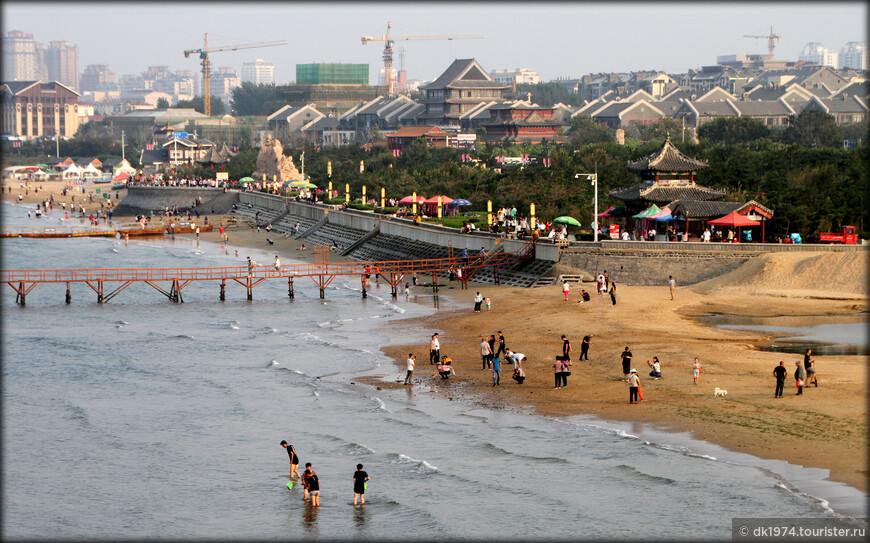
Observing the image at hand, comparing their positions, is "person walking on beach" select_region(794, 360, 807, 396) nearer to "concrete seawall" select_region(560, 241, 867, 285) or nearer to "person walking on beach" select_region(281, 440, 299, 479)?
"person walking on beach" select_region(281, 440, 299, 479)

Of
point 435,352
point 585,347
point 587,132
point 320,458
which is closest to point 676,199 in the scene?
point 585,347

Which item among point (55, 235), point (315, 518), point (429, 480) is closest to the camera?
point (315, 518)

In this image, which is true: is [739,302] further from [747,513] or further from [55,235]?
[55,235]

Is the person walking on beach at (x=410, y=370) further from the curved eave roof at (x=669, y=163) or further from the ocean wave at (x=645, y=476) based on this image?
the curved eave roof at (x=669, y=163)

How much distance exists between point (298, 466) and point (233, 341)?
881 inches

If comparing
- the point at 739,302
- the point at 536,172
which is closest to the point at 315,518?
the point at 739,302

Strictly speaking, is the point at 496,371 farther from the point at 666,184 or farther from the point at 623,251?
the point at 666,184

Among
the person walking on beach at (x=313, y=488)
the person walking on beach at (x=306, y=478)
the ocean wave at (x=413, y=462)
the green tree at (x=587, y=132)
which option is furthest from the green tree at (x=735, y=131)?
the person walking on beach at (x=313, y=488)

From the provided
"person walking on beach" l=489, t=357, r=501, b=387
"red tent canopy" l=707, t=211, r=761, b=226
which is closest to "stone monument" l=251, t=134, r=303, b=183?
"red tent canopy" l=707, t=211, r=761, b=226

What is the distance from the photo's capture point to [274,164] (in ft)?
503

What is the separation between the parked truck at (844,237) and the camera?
6394 cm

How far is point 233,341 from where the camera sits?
56.3m

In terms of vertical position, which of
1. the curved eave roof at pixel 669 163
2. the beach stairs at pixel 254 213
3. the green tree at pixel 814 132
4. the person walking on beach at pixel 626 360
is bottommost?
the person walking on beach at pixel 626 360

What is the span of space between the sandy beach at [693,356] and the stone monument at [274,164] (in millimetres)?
83896
